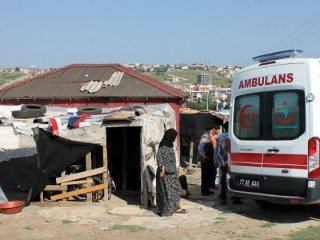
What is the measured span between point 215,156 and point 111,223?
322cm

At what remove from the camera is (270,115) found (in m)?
8.36

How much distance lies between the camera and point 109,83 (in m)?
23.4

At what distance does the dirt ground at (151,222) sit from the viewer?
7832mm

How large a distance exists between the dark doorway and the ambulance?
449 cm

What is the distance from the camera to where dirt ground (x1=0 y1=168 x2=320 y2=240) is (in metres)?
7.83

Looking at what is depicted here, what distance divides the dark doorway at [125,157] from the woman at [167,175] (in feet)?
12.8

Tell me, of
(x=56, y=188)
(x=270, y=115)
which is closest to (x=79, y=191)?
(x=56, y=188)

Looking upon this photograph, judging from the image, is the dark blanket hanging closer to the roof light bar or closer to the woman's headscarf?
the woman's headscarf


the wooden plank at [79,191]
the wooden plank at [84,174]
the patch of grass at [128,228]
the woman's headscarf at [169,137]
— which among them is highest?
the woman's headscarf at [169,137]

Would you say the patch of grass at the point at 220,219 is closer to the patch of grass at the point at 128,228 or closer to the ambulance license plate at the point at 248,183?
the ambulance license plate at the point at 248,183

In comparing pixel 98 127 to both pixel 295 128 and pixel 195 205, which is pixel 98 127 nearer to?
pixel 195 205

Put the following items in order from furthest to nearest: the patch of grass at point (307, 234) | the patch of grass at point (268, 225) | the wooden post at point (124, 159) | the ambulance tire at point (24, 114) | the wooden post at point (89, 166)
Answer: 1. the wooden post at point (124, 159)
2. the ambulance tire at point (24, 114)
3. the wooden post at point (89, 166)
4. the patch of grass at point (268, 225)
5. the patch of grass at point (307, 234)

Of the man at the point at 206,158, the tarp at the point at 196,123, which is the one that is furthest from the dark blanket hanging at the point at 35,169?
the tarp at the point at 196,123

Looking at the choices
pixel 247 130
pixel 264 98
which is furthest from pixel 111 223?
pixel 264 98
